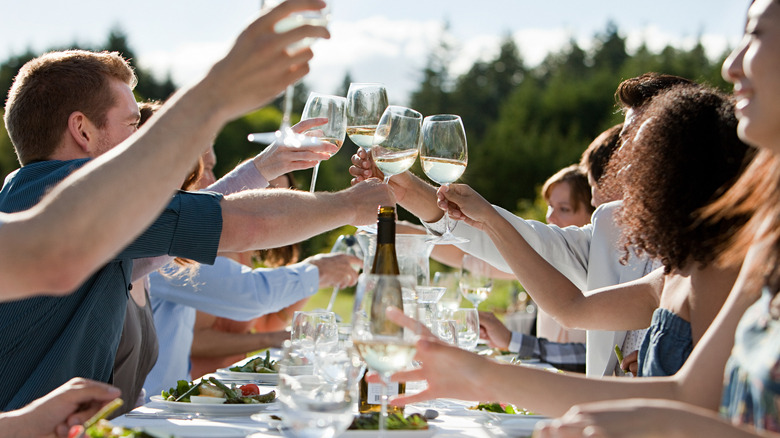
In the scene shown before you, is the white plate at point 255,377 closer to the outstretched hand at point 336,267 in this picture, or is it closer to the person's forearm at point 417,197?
the person's forearm at point 417,197

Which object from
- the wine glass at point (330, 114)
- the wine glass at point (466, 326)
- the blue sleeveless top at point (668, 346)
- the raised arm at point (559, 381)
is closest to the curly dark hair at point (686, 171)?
the blue sleeveless top at point (668, 346)

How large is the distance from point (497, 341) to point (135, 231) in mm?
3018

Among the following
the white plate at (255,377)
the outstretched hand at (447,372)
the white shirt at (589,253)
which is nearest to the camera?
the outstretched hand at (447,372)

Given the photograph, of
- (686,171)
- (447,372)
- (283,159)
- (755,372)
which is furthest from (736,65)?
(283,159)

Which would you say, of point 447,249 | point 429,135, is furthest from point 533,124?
point 429,135

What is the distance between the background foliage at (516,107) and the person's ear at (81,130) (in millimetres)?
19013

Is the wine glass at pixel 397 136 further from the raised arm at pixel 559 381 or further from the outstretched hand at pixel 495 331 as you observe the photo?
the outstretched hand at pixel 495 331

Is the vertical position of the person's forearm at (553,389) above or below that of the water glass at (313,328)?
below

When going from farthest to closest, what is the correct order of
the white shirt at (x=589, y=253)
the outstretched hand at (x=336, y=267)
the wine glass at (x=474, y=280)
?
the outstretched hand at (x=336, y=267) < the wine glass at (x=474, y=280) < the white shirt at (x=589, y=253)

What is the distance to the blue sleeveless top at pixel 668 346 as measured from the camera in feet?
6.85

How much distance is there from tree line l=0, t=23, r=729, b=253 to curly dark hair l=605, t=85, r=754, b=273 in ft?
63.9

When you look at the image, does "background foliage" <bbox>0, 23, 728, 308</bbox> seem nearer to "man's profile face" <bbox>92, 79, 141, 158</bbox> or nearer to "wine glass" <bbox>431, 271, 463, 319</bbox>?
"wine glass" <bbox>431, 271, 463, 319</bbox>

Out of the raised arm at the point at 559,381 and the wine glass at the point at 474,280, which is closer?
the raised arm at the point at 559,381

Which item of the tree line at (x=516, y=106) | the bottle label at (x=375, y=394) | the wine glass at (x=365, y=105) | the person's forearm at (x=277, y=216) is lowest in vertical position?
the bottle label at (x=375, y=394)
